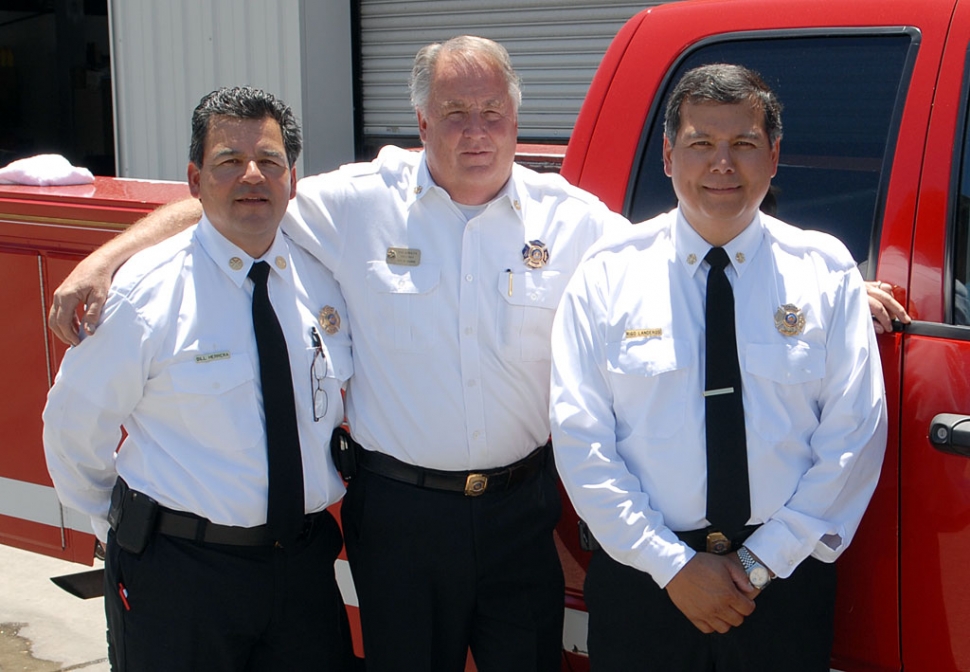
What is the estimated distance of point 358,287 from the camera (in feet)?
8.09

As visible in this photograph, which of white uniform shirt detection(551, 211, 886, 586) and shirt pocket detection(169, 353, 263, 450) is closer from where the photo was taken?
white uniform shirt detection(551, 211, 886, 586)

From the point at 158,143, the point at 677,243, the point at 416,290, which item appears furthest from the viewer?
the point at 158,143

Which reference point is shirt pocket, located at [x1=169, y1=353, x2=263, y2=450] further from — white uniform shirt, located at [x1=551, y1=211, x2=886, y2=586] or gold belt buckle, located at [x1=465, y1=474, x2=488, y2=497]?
white uniform shirt, located at [x1=551, y1=211, x2=886, y2=586]

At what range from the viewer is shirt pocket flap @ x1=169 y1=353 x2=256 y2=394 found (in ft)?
7.37

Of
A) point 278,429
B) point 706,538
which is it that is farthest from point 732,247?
point 278,429

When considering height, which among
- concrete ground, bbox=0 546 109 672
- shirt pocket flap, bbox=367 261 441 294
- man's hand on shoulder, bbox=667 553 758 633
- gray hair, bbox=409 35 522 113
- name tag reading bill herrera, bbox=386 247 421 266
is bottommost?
concrete ground, bbox=0 546 109 672

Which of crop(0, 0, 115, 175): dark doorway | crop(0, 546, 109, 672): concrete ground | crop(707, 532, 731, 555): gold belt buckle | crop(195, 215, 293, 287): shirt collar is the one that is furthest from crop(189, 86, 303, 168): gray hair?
crop(0, 0, 115, 175): dark doorway

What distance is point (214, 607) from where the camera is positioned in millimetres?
2252

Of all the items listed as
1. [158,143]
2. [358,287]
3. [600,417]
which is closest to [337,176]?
[358,287]

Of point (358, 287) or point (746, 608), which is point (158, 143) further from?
point (746, 608)

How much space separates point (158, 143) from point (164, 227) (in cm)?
592

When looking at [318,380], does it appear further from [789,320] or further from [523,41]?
[523,41]

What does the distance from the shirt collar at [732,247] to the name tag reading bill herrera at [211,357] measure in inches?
37.4

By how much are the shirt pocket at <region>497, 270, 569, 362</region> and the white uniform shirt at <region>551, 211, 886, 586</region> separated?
249 mm
